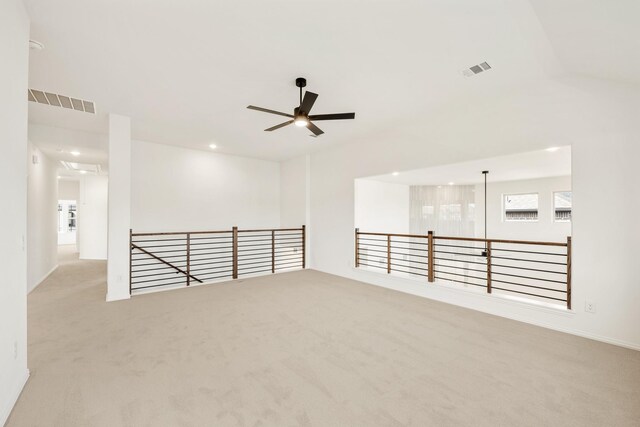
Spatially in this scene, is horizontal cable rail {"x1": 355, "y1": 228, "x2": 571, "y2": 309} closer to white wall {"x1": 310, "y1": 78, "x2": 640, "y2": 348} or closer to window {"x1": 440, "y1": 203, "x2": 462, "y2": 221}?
white wall {"x1": 310, "y1": 78, "x2": 640, "y2": 348}

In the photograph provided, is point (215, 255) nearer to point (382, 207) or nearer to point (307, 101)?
point (382, 207)

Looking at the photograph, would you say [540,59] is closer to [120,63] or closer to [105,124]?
[120,63]

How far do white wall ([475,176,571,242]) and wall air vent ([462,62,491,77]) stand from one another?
5355mm

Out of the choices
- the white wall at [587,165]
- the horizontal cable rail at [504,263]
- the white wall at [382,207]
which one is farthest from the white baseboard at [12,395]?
the white wall at [382,207]

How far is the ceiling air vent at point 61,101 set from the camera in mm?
3807

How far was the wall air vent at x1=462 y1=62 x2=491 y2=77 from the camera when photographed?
10.00ft

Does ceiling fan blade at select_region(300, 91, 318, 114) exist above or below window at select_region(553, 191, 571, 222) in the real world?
above

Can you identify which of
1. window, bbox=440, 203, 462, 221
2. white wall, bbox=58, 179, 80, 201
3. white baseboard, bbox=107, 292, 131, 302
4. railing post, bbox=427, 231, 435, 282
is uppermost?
white wall, bbox=58, 179, 80, 201

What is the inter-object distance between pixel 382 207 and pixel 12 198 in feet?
24.6

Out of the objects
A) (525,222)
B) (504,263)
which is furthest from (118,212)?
(525,222)

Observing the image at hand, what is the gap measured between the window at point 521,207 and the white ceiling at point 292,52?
15.7 ft

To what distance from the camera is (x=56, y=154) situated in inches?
246

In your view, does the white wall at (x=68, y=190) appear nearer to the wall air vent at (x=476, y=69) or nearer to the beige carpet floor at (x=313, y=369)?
the beige carpet floor at (x=313, y=369)

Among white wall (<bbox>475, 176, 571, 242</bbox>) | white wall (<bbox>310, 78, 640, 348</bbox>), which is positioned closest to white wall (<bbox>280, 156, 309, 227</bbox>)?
white wall (<bbox>310, 78, 640, 348</bbox>)
